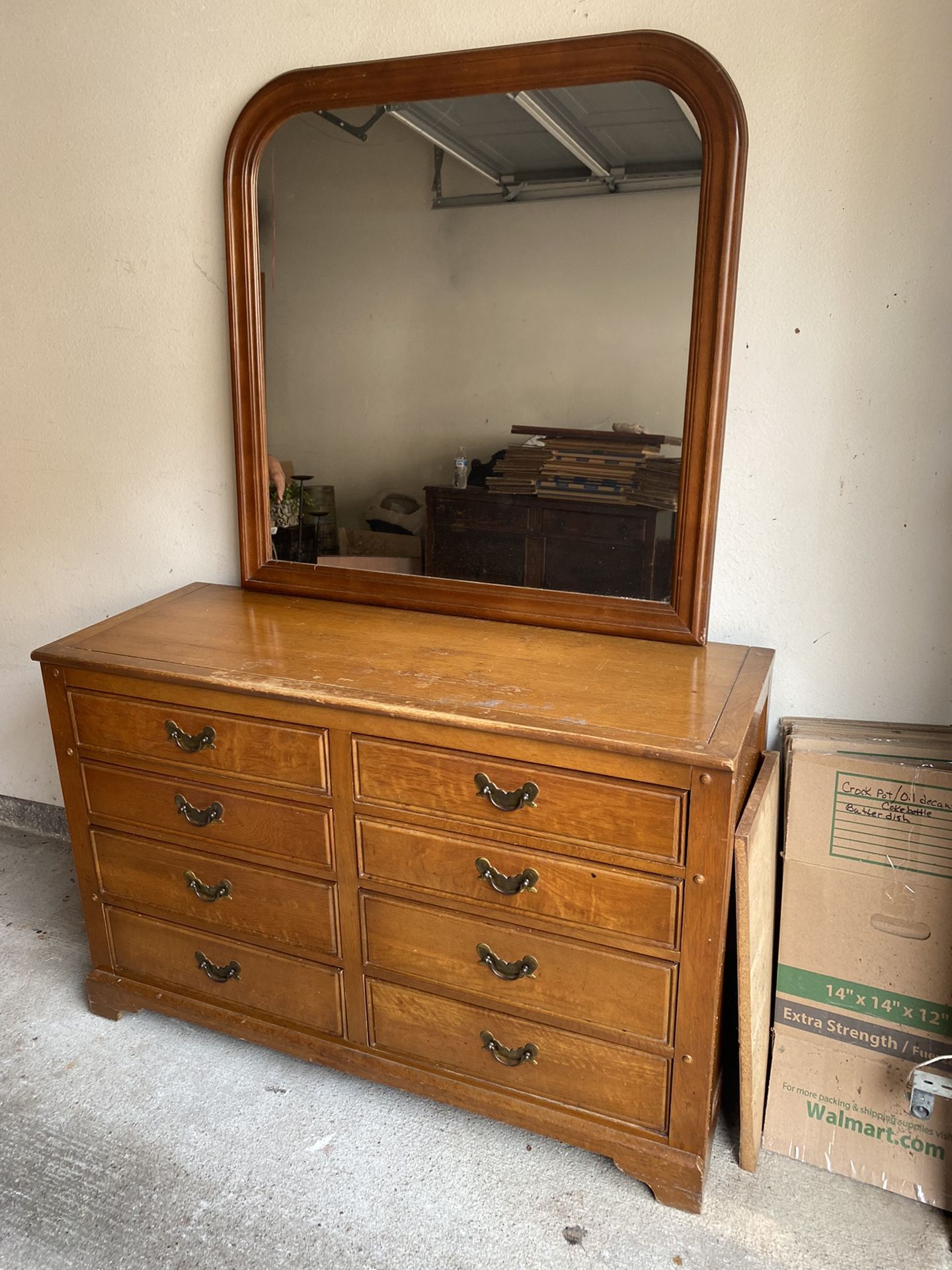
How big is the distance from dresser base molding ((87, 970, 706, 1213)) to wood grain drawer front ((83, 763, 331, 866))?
1.29 feet

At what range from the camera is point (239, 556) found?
217 cm

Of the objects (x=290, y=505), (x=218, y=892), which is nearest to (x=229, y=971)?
(x=218, y=892)

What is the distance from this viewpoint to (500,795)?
4.85 feet

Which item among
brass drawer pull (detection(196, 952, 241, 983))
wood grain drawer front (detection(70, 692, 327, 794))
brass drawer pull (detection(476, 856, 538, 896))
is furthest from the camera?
brass drawer pull (detection(196, 952, 241, 983))

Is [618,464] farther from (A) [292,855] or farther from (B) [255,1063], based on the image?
(B) [255,1063]

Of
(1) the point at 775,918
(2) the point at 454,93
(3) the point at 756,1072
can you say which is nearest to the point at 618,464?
(2) the point at 454,93

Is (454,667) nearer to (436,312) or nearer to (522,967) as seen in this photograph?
(522,967)

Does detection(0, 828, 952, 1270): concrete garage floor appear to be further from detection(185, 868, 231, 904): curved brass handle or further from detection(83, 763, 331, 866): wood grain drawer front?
detection(83, 763, 331, 866): wood grain drawer front

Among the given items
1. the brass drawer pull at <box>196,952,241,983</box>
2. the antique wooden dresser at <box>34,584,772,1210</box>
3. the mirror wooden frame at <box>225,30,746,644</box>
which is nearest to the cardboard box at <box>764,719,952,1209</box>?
the antique wooden dresser at <box>34,584,772,1210</box>

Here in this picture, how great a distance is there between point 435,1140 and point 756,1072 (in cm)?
60

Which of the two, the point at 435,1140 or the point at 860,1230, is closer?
the point at 860,1230

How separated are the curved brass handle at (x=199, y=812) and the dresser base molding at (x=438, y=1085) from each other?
0.43m

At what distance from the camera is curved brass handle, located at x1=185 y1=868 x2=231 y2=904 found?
1793 millimetres

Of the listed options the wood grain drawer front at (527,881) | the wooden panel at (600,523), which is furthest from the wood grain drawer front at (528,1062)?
the wooden panel at (600,523)
